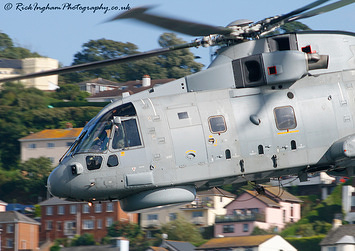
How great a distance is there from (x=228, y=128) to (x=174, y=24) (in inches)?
120

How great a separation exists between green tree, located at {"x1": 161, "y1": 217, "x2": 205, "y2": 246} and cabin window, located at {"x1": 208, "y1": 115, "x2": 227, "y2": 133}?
167 ft

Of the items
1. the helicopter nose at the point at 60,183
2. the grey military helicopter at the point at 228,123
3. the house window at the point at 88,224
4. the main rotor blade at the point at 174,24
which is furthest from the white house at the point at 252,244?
the main rotor blade at the point at 174,24

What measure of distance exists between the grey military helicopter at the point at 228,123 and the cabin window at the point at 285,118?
0.03 meters

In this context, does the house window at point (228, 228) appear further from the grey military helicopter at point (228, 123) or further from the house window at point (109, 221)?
the grey military helicopter at point (228, 123)

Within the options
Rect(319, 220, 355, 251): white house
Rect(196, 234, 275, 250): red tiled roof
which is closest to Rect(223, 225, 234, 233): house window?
Rect(196, 234, 275, 250): red tiled roof

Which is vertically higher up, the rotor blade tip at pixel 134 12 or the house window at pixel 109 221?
the rotor blade tip at pixel 134 12

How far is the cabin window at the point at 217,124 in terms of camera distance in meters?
16.8

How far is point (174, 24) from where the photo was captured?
1560 cm

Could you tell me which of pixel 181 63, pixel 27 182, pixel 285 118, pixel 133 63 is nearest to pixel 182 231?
pixel 27 182

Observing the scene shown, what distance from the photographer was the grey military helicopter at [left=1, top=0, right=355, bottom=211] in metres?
16.5

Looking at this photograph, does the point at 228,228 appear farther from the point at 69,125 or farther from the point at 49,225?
the point at 69,125

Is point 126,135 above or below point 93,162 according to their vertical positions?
above

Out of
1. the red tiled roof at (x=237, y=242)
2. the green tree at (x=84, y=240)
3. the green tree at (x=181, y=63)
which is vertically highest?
the green tree at (x=181, y=63)

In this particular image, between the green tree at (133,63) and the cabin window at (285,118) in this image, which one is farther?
the green tree at (133,63)
